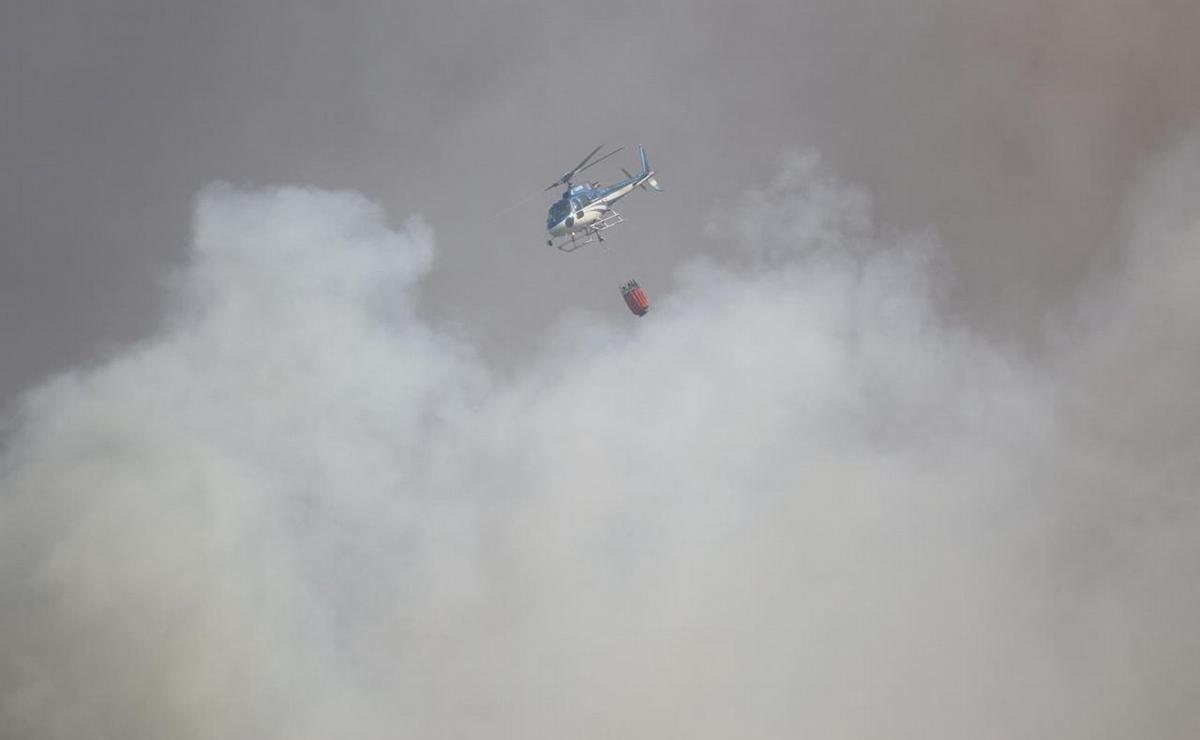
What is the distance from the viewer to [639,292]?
29.6 m

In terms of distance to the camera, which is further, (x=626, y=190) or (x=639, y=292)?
(x=626, y=190)

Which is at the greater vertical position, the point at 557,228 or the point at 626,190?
the point at 626,190

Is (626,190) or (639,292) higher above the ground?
(626,190)

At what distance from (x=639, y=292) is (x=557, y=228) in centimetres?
300

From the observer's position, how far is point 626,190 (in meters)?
31.6

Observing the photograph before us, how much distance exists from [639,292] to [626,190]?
3881 millimetres

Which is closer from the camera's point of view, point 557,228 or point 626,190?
point 557,228

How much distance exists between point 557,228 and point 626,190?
10.9ft

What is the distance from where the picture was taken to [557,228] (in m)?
29.4

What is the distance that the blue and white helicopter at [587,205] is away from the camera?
96.4ft

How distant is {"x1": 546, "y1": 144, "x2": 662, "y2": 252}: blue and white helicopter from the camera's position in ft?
96.4

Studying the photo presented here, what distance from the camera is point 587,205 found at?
2984 centimetres
